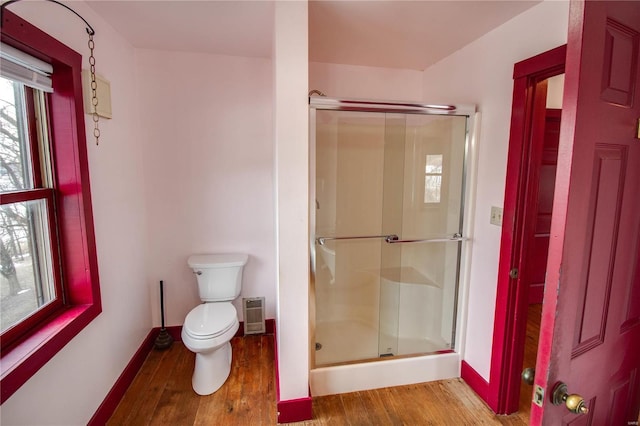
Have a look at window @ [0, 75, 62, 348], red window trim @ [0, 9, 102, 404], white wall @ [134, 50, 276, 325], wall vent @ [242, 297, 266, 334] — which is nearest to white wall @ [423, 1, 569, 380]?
white wall @ [134, 50, 276, 325]

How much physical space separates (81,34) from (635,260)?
2475 millimetres

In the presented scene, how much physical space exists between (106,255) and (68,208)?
0.38 metres

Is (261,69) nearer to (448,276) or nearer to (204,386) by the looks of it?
(448,276)

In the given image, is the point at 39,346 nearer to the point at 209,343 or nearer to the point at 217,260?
the point at 209,343

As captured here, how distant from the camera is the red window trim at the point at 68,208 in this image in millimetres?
1225

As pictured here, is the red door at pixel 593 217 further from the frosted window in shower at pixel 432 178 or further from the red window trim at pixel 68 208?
the red window trim at pixel 68 208

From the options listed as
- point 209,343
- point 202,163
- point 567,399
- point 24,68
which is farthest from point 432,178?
point 24,68

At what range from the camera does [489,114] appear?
1795mm

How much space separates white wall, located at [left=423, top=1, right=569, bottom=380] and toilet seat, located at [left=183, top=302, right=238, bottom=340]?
1.61 m

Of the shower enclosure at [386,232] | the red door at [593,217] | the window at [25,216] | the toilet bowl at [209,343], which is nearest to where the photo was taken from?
the red door at [593,217]

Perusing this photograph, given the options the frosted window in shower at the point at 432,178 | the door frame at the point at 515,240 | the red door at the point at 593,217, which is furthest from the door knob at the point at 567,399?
the frosted window in shower at the point at 432,178

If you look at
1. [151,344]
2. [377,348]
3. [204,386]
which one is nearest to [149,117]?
[151,344]

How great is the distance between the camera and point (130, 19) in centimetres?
174

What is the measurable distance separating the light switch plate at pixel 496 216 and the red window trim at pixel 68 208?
2.21m
